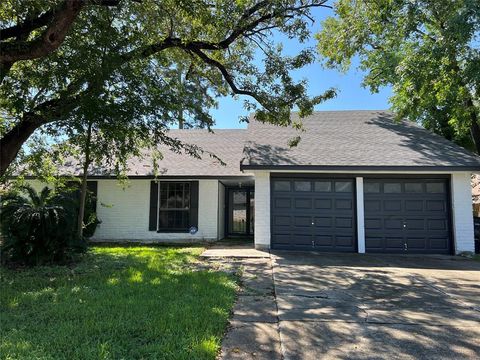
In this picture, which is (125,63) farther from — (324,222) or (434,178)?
(434,178)

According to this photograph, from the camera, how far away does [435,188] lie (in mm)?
12773

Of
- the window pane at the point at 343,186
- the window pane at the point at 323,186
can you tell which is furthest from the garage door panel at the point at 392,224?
the window pane at the point at 323,186

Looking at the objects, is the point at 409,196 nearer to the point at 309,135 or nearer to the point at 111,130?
the point at 309,135

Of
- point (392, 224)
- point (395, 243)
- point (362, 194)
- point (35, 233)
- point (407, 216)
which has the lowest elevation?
point (395, 243)

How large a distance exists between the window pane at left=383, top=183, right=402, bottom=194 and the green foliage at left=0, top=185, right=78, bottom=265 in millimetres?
9477

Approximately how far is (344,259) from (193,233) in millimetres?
6106

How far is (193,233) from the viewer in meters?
14.8

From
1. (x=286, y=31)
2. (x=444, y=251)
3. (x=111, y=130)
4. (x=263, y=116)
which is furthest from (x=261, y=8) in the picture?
(x=444, y=251)

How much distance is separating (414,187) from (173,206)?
865 cm

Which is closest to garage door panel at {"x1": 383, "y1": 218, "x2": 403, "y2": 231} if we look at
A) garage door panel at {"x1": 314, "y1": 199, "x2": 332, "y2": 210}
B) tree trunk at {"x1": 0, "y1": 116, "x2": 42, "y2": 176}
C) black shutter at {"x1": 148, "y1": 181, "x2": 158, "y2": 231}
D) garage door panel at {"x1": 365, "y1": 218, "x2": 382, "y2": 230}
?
garage door panel at {"x1": 365, "y1": 218, "x2": 382, "y2": 230}

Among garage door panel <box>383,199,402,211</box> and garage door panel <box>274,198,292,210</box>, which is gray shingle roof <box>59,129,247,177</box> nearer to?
garage door panel <box>274,198,292,210</box>

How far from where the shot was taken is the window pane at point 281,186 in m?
12.8

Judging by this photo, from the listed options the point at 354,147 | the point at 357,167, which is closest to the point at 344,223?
the point at 357,167

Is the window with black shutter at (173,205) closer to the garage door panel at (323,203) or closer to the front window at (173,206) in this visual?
the front window at (173,206)
